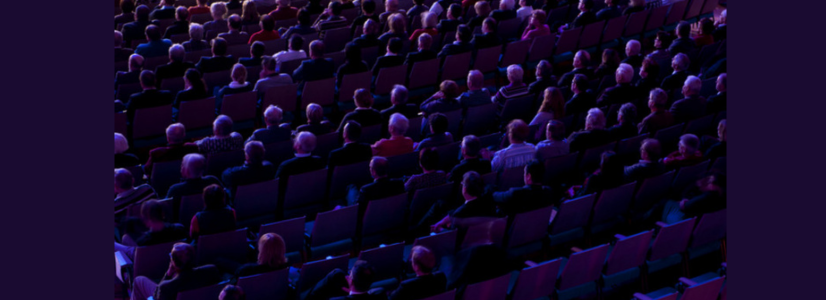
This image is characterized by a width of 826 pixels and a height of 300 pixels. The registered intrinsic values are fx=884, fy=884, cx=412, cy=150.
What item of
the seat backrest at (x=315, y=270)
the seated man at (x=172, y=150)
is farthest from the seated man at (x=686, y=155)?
the seated man at (x=172, y=150)

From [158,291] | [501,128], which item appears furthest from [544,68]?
[158,291]

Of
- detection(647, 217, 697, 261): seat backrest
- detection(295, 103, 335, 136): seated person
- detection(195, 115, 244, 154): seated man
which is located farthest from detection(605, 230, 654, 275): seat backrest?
detection(195, 115, 244, 154): seated man

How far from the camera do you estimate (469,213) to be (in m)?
5.85

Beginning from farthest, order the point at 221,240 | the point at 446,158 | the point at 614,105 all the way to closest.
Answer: the point at 614,105
the point at 446,158
the point at 221,240

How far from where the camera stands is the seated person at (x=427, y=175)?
20.5ft

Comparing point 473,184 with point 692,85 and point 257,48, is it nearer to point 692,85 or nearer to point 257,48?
point 692,85

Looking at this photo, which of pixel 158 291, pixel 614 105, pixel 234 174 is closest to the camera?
pixel 158 291

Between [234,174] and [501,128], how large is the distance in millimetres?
2760

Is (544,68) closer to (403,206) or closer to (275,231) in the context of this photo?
(403,206)

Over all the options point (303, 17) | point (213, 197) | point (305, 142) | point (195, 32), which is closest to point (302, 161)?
point (305, 142)

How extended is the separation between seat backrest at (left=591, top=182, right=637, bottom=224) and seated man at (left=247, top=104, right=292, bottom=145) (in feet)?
8.37

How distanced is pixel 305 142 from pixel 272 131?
0.73 m

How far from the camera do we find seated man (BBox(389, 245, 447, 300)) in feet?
16.3

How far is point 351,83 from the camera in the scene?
8414mm
